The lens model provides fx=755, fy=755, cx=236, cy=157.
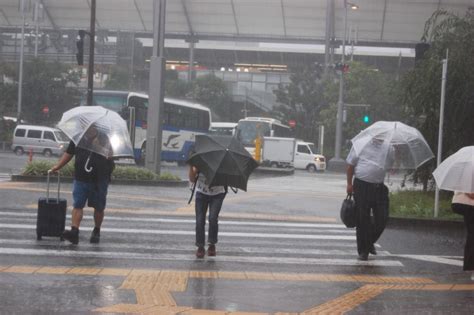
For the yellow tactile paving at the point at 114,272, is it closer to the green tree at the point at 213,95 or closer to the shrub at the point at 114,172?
the shrub at the point at 114,172

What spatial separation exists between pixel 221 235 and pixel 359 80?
4642 centimetres

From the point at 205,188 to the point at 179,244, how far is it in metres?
1.63

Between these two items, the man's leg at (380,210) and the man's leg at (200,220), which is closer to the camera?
the man's leg at (200,220)

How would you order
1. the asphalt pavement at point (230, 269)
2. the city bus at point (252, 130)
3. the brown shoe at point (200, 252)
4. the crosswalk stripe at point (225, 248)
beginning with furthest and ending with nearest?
the city bus at point (252, 130)
the crosswalk stripe at point (225, 248)
the brown shoe at point (200, 252)
the asphalt pavement at point (230, 269)

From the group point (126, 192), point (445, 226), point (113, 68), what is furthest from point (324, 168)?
point (445, 226)

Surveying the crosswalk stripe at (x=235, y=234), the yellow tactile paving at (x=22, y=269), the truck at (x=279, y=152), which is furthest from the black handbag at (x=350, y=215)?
the truck at (x=279, y=152)

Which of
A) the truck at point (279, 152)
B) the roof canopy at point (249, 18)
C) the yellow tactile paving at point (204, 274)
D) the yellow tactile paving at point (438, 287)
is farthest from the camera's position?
the roof canopy at point (249, 18)

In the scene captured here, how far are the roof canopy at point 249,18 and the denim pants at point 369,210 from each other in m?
59.9

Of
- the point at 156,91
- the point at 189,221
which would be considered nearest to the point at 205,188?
the point at 189,221

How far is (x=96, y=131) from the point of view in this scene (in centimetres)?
1050

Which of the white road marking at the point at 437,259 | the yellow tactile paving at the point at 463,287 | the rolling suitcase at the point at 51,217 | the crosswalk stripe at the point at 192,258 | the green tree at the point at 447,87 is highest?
the green tree at the point at 447,87

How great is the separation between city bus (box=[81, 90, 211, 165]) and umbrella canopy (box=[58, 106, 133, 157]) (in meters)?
24.6

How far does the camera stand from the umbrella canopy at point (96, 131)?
34.2 feet

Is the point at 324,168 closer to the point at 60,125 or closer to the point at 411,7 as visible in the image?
the point at 411,7
